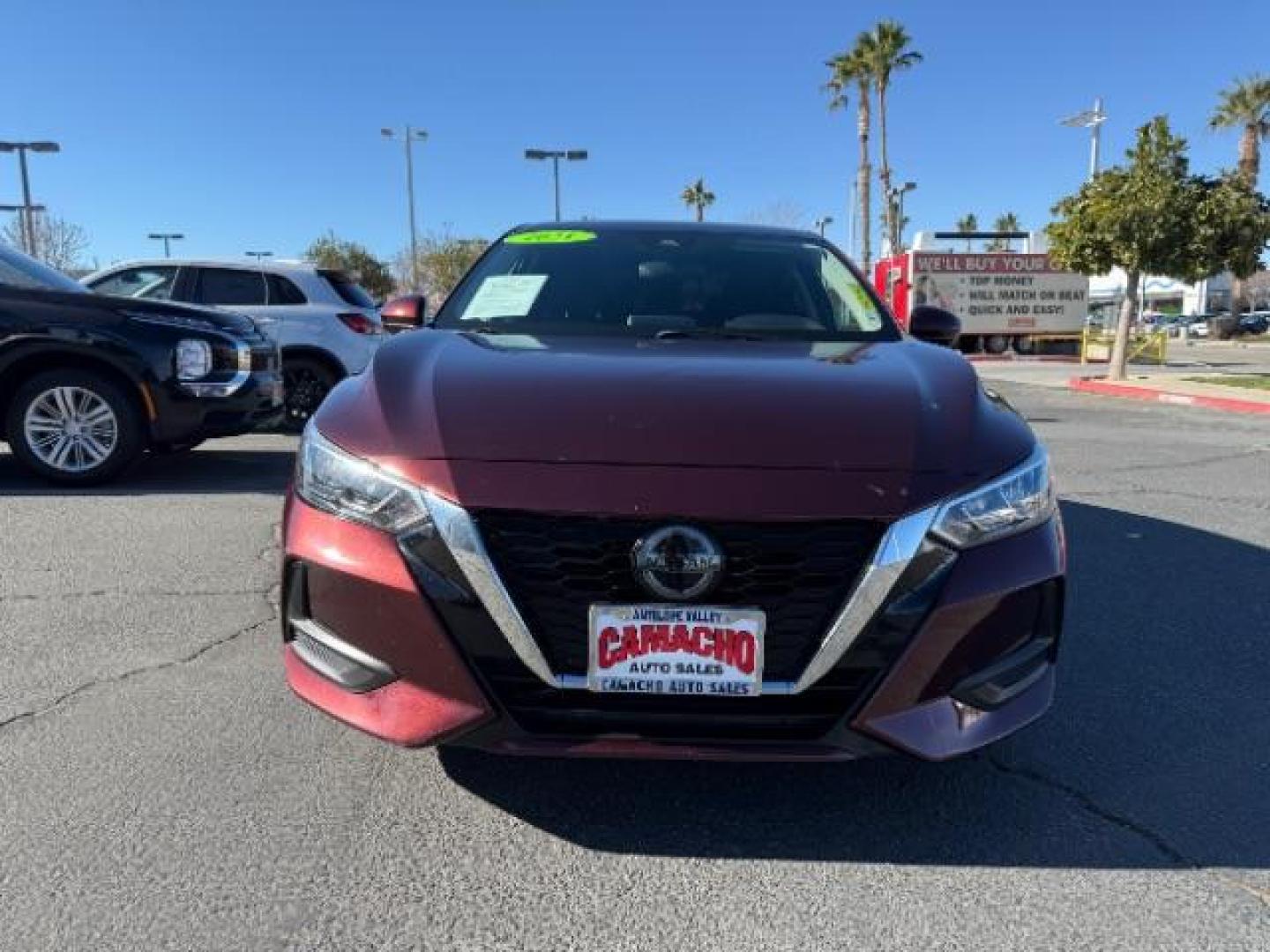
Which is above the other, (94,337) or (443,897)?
(94,337)

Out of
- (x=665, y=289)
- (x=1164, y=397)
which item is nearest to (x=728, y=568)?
(x=665, y=289)

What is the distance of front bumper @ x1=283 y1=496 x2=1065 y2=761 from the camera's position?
2.17 metres

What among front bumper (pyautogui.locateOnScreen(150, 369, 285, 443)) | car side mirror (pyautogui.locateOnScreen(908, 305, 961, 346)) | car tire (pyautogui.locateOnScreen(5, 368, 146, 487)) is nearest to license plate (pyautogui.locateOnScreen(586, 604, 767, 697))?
car side mirror (pyautogui.locateOnScreen(908, 305, 961, 346))

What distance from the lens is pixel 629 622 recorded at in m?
2.15

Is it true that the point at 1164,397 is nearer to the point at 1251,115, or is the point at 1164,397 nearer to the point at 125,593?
the point at 125,593

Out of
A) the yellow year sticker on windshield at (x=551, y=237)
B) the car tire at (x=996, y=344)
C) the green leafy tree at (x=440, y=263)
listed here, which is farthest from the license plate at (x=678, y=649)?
the green leafy tree at (x=440, y=263)

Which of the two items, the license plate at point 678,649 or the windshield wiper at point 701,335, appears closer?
the license plate at point 678,649

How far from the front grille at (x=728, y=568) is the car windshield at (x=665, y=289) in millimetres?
1346

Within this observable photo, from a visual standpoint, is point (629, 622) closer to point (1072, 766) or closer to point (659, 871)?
point (659, 871)

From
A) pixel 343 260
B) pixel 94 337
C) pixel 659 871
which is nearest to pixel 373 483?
pixel 659 871

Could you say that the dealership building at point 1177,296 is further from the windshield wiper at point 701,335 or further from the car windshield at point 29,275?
the windshield wiper at point 701,335

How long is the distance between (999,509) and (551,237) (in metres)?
2.43

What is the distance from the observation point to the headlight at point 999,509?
2.21 m

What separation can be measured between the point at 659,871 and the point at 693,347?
A: 1.52 m
